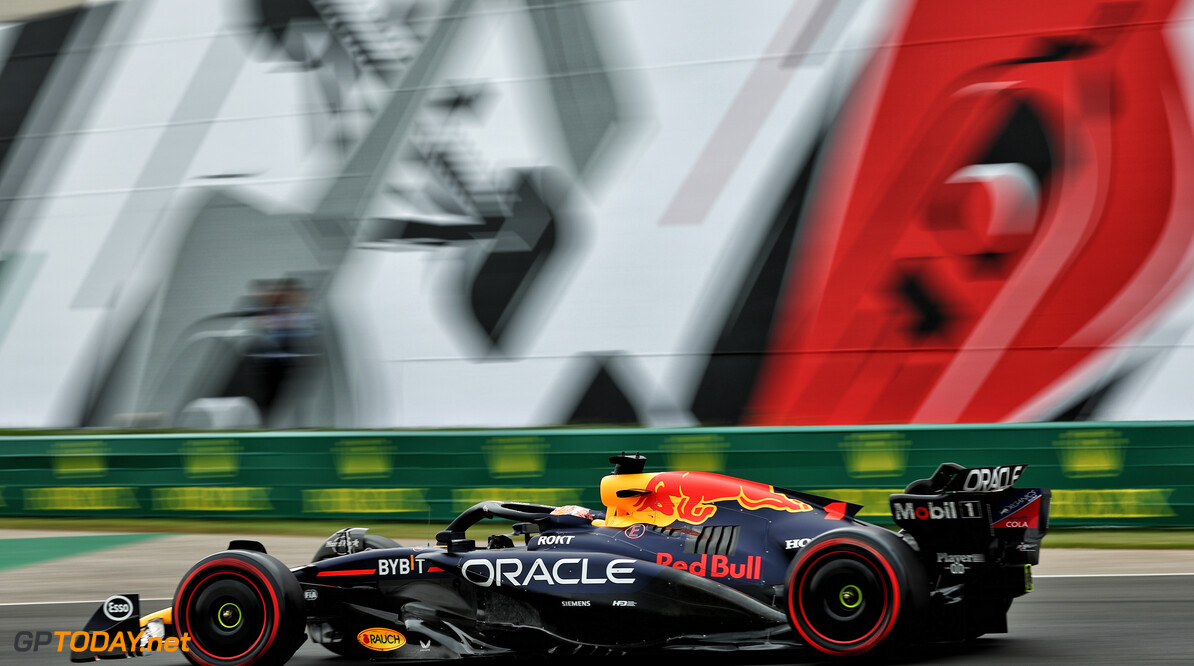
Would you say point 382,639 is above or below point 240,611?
below

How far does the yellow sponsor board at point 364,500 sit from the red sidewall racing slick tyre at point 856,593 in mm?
5986

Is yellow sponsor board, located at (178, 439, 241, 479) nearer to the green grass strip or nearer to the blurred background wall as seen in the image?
the green grass strip

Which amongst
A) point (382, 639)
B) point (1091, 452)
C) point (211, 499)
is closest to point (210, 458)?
point (211, 499)

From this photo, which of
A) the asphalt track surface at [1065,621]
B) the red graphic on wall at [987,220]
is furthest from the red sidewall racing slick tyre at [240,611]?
the red graphic on wall at [987,220]

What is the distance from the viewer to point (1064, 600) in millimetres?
6930

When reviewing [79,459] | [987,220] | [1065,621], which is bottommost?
[1065,621]

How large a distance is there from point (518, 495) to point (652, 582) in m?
5.24

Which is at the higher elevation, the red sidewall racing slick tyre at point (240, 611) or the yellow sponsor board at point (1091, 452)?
the yellow sponsor board at point (1091, 452)

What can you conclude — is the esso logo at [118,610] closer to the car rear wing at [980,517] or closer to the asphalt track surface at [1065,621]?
the asphalt track surface at [1065,621]

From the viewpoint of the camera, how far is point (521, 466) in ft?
34.2

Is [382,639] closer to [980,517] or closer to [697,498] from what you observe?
[697,498]

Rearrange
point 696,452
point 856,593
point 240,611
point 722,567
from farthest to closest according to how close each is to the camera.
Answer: point 696,452 < point 240,611 < point 722,567 < point 856,593

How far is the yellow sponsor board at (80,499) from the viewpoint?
1146 cm

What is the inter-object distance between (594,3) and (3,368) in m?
8.90
